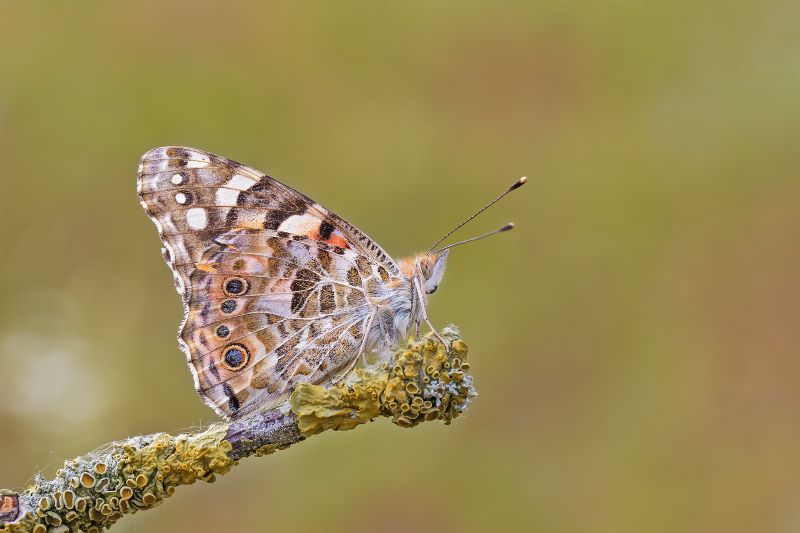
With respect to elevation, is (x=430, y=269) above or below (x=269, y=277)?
below

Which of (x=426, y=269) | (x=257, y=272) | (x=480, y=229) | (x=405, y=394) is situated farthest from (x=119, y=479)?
(x=480, y=229)

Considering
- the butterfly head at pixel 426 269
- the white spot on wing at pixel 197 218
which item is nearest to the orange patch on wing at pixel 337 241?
the butterfly head at pixel 426 269

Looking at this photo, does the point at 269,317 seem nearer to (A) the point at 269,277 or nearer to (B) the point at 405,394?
(A) the point at 269,277

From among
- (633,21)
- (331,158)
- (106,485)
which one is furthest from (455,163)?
(106,485)

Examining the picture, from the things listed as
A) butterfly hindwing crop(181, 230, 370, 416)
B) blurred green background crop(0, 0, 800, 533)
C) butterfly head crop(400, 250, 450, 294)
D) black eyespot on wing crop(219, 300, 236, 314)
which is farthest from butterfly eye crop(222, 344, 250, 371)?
blurred green background crop(0, 0, 800, 533)

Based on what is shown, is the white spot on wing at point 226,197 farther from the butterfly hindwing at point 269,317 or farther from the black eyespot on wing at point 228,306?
the black eyespot on wing at point 228,306

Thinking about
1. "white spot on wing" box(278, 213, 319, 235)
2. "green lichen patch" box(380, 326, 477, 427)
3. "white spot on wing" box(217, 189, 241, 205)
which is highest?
"white spot on wing" box(217, 189, 241, 205)

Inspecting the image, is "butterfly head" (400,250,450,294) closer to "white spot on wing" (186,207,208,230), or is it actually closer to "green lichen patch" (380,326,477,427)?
"white spot on wing" (186,207,208,230)
